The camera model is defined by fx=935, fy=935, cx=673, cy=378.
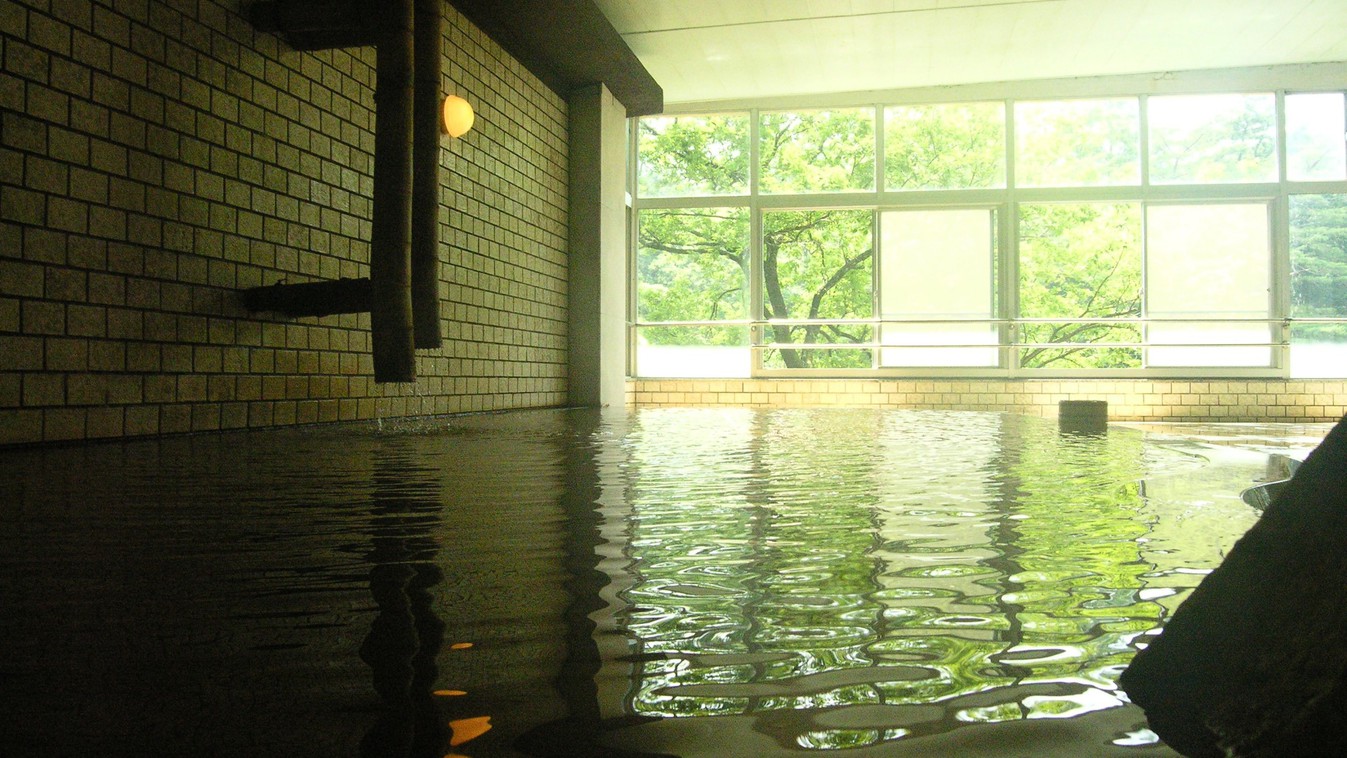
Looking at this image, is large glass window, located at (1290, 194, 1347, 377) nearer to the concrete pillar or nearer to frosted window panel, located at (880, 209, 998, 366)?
frosted window panel, located at (880, 209, 998, 366)

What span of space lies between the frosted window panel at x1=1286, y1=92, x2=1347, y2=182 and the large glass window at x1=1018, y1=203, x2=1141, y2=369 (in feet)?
4.97

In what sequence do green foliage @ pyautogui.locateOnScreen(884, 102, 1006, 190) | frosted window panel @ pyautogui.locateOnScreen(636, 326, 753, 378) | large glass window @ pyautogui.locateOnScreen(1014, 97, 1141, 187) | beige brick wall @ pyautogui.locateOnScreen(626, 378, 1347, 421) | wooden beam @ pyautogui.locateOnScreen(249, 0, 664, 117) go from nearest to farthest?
1. wooden beam @ pyautogui.locateOnScreen(249, 0, 664, 117)
2. beige brick wall @ pyautogui.locateOnScreen(626, 378, 1347, 421)
3. large glass window @ pyautogui.locateOnScreen(1014, 97, 1141, 187)
4. green foliage @ pyautogui.locateOnScreen(884, 102, 1006, 190)
5. frosted window panel @ pyautogui.locateOnScreen(636, 326, 753, 378)

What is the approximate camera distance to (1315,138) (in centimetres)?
902

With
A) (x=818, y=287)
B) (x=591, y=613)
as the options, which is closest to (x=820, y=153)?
(x=818, y=287)

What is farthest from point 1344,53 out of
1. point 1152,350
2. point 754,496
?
→ point 754,496

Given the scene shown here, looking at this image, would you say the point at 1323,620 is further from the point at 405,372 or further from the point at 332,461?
the point at 405,372

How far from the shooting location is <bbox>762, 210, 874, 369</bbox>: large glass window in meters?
9.59

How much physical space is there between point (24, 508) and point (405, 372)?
2.10m

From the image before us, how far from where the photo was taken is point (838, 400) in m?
9.38

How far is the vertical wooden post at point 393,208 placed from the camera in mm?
3402

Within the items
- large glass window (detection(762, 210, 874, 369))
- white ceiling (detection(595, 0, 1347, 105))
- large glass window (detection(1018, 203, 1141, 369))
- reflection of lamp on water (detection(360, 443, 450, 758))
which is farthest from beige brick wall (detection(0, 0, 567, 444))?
large glass window (detection(1018, 203, 1141, 369))

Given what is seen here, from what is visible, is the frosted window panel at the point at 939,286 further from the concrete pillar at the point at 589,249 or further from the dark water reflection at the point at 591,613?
the dark water reflection at the point at 591,613

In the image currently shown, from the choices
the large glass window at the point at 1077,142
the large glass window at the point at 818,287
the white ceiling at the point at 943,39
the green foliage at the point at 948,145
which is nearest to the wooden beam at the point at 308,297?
the white ceiling at the point at 943,39

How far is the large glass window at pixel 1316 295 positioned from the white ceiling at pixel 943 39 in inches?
48.5
